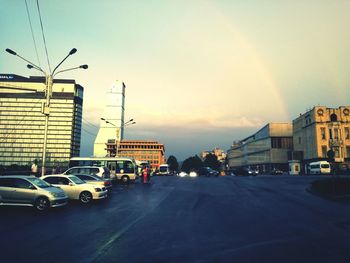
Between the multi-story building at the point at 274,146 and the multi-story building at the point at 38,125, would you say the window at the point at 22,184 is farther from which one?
the multi-story building at the point at 38,125

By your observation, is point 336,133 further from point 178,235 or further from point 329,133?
point 178,235

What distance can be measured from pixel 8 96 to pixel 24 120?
45.7 feet

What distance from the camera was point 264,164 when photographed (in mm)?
116750

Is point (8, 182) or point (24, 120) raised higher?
point (24, 120)

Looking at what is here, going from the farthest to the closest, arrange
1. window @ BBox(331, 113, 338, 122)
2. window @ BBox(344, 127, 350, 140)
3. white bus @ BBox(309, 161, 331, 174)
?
window @ BBox(331, 113, 338, 122), window @ BBox(344, 127, 350, 140), white bus @ BBox(309, 161, 331, 174)

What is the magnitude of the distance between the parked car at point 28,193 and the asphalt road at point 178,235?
0.43 meters

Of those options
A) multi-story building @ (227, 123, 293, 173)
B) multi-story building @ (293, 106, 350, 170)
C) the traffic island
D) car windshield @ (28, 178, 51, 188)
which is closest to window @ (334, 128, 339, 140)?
multi-story building @ (293, 106, 350, 170)

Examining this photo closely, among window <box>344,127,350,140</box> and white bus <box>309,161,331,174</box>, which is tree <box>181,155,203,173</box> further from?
white bus <box>309,161,331,174</box>

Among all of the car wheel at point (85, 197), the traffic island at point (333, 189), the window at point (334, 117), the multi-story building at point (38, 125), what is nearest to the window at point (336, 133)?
the window at point (334, 117)

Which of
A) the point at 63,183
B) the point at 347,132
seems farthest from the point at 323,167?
the point at 63,183

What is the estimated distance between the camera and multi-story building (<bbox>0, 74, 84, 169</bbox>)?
481 ft

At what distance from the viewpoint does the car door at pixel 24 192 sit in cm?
1323

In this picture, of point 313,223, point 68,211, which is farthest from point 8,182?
point 313,223

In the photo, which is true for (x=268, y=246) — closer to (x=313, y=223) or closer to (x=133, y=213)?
(x=313, y=223)
